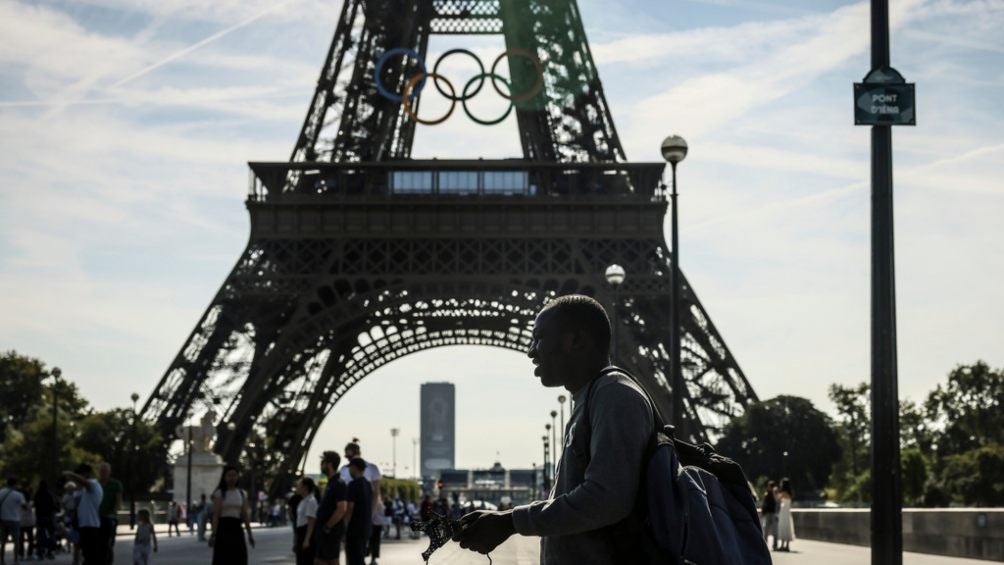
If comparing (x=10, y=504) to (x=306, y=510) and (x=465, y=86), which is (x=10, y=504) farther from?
(x=465, y=86)

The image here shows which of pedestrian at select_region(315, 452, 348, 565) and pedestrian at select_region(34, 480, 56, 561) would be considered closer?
pedestrian at select_region(315, 452, 348, 565)

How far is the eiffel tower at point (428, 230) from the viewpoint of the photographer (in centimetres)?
5738

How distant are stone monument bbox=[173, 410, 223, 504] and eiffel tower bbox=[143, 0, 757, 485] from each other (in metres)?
0.56

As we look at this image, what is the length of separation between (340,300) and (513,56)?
37.0ft

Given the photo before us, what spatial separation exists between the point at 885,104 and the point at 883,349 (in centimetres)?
172

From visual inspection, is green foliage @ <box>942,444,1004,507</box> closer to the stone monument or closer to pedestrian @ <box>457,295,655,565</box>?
the stone monument

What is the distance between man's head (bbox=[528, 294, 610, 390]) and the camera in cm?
500

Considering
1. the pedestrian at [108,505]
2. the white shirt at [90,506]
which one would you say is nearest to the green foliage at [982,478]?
the pedestrian at [108,505]

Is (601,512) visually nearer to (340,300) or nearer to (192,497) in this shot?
(340,300)

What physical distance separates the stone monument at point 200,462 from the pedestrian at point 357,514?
135 ft


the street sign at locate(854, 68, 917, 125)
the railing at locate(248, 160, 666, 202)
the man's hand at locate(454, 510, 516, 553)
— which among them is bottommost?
the man's hand at locate(454, 510, 516, 553)

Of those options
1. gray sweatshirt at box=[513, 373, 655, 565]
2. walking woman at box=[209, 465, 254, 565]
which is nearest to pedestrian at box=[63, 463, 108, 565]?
walking woman at box=[209, 465, 254, 565]

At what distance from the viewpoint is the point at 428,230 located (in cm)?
5991

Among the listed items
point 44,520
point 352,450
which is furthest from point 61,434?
point 352,450
